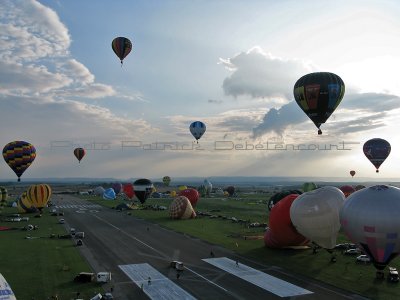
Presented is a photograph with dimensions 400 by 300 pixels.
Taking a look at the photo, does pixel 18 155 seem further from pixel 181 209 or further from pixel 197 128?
pixel 197 128

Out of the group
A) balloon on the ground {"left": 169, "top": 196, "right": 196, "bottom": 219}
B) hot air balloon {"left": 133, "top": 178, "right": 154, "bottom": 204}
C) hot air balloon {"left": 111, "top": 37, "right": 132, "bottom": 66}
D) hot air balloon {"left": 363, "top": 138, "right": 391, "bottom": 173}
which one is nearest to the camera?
hot air balloon {"left": 111, "top": 37, "right": 132, "bottom": 66}

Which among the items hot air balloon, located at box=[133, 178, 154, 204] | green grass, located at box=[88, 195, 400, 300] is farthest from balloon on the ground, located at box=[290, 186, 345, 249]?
hot air balloon, located at box=[133, 178, 154, 204]

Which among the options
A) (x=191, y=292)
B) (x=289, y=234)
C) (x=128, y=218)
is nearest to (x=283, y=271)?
(x=289, y=234)

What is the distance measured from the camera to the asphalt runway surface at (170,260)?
101 ft

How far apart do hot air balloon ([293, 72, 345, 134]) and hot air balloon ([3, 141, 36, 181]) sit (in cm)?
5469

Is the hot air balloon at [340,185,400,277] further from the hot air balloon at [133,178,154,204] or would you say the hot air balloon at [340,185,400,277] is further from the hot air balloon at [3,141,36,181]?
the hot air balloon at [3,141,36,181]

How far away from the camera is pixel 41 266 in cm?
3894

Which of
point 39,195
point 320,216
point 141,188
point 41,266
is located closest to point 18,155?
point 39,195

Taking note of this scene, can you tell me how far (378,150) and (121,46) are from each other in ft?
188

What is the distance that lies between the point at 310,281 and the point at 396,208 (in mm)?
9489

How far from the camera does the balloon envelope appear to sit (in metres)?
92.2

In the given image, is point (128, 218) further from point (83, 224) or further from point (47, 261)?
point (47, 261)

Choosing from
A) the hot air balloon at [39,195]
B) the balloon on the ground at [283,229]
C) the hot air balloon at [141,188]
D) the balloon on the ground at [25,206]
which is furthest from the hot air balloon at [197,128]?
the balloon on the ground at [283,229]

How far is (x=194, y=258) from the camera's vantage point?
42.8 m
